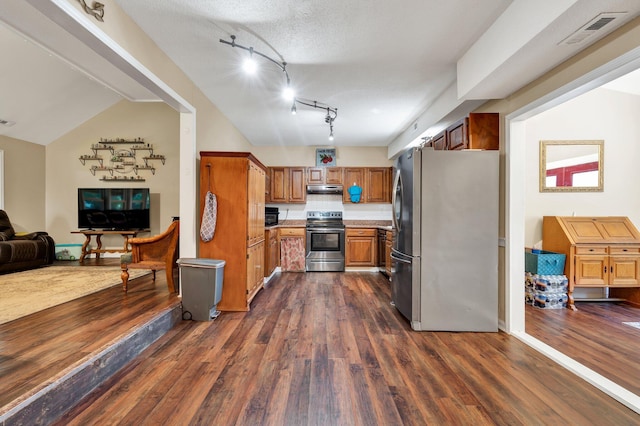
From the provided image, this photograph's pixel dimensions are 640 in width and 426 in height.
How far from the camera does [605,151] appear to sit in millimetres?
3859

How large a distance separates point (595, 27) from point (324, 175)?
4.59 metres

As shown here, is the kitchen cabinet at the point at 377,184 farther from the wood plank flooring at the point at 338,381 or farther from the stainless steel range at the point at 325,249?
the wood plank flooring at the point at 338,381

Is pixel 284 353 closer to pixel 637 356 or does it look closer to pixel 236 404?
pixel 236 404

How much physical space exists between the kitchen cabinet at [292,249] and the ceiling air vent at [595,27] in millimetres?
4462

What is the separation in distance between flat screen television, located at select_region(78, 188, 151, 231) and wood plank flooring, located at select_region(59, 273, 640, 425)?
3.79 m

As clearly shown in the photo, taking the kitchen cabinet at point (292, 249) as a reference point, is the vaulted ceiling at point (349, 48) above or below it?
above

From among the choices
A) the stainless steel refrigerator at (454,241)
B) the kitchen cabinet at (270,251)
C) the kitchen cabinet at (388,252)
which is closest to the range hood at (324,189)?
the kitchen cabinet at (270,251)

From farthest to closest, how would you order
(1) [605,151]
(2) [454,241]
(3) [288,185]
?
(3) [288,185] < (1) [605,151] < (2) [454,241]

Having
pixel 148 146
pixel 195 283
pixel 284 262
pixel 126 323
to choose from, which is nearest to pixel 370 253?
pixel 284 262

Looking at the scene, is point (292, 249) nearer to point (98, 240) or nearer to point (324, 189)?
point (324, 189)

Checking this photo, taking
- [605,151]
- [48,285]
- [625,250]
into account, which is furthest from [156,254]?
[605,151]

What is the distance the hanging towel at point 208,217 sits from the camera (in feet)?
10.2

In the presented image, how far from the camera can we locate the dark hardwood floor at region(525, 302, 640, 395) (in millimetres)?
2076

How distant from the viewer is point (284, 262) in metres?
5.51
